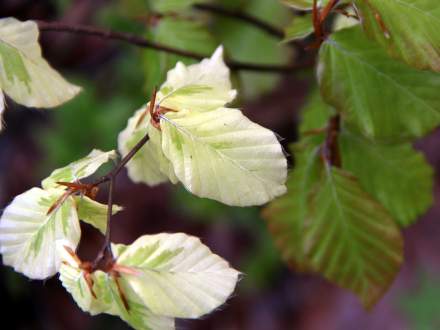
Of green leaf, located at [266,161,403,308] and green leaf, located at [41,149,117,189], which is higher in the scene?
green leaf, located at [41,149,117,189]

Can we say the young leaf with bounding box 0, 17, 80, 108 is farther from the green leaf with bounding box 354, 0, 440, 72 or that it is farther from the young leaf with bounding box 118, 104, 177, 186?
the green leaf with bounding box 354, 0, 440, 72

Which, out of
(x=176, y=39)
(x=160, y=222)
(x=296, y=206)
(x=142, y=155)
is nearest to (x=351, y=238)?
(x=296, y=206)

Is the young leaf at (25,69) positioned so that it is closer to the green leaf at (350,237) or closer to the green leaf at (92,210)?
the green leaf at (92,210)

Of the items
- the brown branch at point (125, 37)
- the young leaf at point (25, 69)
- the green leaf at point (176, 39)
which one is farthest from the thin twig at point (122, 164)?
the green leaf at point (176, 39)

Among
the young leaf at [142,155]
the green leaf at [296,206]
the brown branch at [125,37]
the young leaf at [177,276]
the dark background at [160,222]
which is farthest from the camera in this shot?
the dark background at [160,222]

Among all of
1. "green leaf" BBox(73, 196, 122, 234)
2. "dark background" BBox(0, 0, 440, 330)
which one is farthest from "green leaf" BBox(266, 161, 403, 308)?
"dark background" BBox(0, 0, 440, 330)

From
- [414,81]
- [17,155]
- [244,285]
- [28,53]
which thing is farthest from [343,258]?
[17,155]
